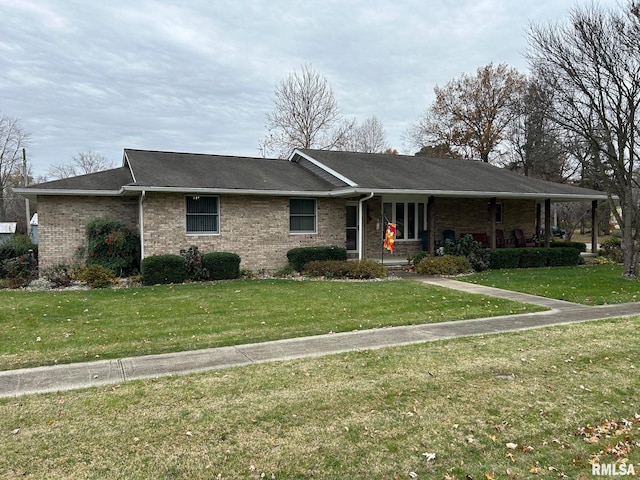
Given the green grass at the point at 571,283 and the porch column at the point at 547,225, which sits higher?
the porch column at the point at 547,225

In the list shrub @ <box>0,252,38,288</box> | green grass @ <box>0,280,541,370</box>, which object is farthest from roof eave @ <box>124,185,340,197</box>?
shrub @ <box>0,252,38,288</box>

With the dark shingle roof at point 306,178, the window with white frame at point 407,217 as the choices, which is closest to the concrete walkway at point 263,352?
the dark shingle roof at point 306,178

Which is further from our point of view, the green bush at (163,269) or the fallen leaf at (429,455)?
the green bush at (163,269)

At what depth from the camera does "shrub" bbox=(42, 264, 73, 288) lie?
515 inches

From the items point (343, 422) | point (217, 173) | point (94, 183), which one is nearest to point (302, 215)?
point (217, 173)

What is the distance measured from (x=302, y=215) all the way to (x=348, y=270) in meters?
3.24

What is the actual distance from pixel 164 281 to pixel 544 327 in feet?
33.1

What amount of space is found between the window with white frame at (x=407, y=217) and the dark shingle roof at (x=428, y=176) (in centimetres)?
128

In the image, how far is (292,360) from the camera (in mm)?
6043

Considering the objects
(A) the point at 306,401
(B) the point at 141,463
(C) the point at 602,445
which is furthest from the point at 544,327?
(B) the point at 141,463

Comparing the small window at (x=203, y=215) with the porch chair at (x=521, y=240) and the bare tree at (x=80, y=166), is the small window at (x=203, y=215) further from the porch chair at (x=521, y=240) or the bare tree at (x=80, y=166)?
the bare tree at (x=80, y=166)

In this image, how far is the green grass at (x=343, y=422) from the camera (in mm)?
3500

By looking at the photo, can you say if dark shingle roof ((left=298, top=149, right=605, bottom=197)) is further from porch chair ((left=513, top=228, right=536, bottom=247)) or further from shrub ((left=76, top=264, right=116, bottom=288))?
shrub ((left=76, top=264, right=116, bottom=288))

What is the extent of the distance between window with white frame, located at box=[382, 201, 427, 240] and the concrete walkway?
9.26 metres
